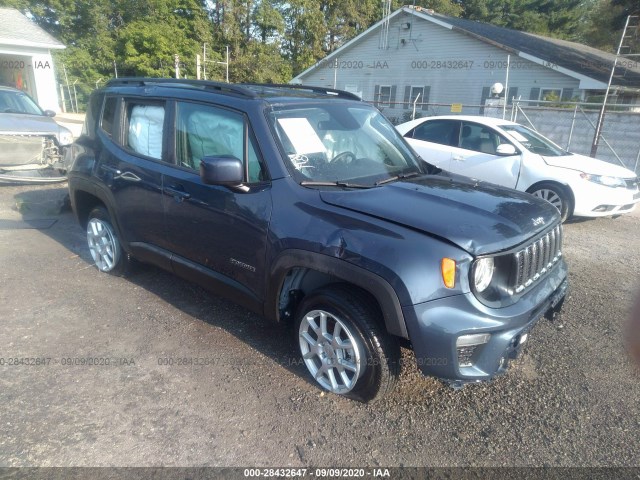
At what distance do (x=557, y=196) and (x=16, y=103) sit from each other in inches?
412

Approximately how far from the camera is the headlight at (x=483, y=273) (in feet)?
8.33

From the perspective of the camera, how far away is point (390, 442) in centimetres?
266

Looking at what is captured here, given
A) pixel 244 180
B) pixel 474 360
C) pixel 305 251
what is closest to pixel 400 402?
pixel 474 360

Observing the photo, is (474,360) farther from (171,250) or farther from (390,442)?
(171,250)

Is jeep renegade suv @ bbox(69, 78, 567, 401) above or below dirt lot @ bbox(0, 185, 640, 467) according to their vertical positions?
above

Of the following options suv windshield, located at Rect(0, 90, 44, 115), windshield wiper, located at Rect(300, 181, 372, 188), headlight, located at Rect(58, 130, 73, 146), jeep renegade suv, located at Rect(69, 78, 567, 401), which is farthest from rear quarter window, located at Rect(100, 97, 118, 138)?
suv windshield, located at Rect(0, 90, 44, 115)

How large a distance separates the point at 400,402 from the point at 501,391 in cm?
71

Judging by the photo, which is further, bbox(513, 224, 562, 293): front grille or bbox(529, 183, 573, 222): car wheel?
bbox(529, 183, 573, 222): car wheel

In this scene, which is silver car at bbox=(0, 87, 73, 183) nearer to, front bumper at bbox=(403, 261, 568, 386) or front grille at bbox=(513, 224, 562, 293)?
front bumper at bbox=(403, 261, 568, 386)

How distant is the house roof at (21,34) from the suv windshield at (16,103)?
11139mm

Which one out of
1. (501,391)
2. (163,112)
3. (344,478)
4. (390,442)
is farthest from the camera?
(163,112)

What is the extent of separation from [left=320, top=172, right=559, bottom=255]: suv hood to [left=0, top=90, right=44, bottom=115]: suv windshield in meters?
9.24

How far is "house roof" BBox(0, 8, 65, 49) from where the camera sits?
18.5 meters

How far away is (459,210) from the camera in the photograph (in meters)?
2.81
